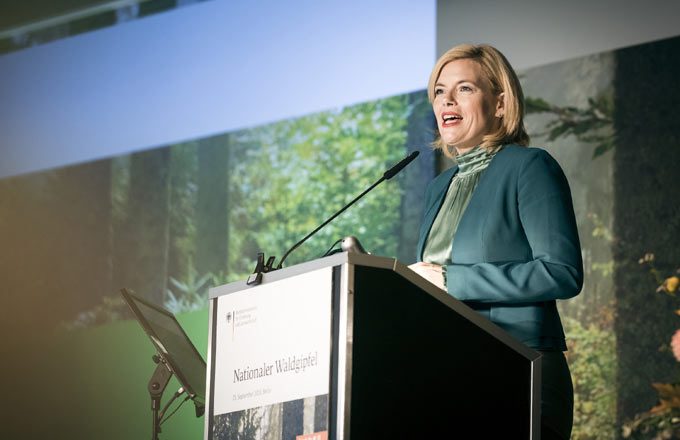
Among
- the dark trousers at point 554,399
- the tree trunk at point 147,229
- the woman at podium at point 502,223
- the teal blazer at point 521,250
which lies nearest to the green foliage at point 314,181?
the tree trunk at point 147,229

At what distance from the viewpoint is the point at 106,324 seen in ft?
Result: 16.2

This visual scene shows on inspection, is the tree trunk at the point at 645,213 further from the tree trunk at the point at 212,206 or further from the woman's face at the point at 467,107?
the tree trunk at the point at 212,206

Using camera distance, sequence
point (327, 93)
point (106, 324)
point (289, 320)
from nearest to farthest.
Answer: point (289, 320)
point (327, 93)
point (106, 324)

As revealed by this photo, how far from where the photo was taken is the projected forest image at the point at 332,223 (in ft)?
12.1

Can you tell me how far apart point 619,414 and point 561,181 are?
2.20m

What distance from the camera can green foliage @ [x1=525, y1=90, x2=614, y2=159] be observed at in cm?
387

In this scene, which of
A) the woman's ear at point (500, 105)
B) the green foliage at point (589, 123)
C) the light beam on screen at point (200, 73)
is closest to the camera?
the woman's ear at point (500, 105)

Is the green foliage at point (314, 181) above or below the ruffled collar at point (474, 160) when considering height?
above

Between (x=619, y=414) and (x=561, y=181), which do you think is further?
(x=619, y=414)

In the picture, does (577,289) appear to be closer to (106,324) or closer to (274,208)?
(274,208)

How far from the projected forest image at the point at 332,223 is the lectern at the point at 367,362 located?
5.69 feet

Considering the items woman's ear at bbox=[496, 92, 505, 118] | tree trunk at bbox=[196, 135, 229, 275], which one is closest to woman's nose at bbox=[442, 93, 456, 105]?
woman's ear at bbox=[496, 92, 505, 118]

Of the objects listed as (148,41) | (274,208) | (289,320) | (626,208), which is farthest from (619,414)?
(148,41)

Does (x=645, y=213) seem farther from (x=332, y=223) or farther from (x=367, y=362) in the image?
(x=367, y=362)
